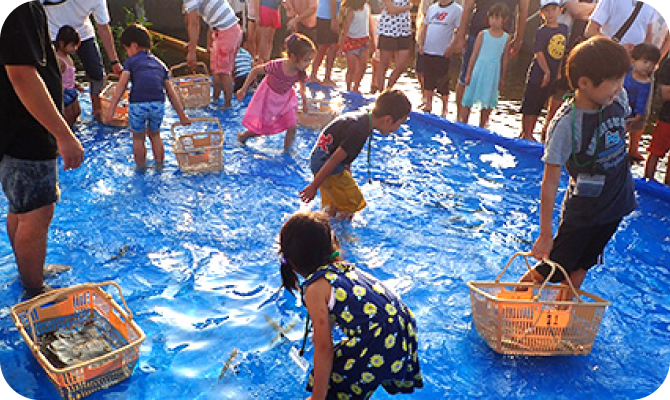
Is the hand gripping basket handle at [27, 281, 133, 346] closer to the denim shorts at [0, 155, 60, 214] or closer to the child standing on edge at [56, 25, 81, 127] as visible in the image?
the denim shorts at [0, 155, 60, 214]

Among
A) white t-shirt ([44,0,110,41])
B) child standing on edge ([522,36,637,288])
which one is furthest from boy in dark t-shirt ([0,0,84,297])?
white t-shirt ([44,0,110,41])

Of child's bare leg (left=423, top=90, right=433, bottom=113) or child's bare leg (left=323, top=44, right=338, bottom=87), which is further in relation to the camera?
child's bare leg (left=323, top=44, right=338, bottom=87)

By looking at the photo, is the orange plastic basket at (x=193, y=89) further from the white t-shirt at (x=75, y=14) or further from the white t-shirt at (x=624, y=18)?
the white t-shirt at (x=624, y=18)

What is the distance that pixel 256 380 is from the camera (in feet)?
10.2

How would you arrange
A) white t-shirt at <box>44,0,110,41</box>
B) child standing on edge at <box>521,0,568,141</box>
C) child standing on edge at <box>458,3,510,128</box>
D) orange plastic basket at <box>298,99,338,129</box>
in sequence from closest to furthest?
1. white t-shirt at <box>44,0,110,41</box>
2. child standing on edge at <box>521,0,568,141</box>
3. child standing on edge at <box>458,3,510,128</box>
4. orange plastic basket at <box>298,99,338,129</box>

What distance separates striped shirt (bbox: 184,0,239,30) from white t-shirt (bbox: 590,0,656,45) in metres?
4.65

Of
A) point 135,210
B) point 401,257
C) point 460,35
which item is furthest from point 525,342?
point 460,35

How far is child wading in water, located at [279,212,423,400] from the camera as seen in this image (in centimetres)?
229

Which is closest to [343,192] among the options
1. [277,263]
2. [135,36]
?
[277,263]

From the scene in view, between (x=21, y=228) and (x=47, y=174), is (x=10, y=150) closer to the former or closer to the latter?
(x=47, y=174)

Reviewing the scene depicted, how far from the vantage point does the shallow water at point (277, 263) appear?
10.4ft

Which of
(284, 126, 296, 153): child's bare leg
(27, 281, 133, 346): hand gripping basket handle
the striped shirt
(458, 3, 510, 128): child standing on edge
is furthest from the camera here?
the striped shirt

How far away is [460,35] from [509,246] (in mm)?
3905

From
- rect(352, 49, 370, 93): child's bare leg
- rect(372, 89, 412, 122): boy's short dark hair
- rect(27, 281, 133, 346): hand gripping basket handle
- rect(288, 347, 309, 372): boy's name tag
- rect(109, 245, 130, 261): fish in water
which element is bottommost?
rect(288, 347, 309, 372): boy's name tag
